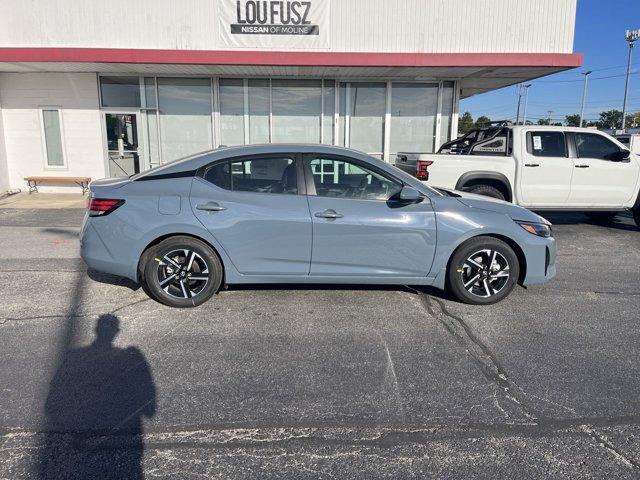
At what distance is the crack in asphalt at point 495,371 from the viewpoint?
2.73m

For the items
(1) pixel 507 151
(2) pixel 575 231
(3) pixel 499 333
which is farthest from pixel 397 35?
(3) pixel 499 333

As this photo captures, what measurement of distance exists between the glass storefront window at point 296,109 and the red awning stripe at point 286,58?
2021 millimetres

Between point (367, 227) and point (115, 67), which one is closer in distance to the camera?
point (367, 227)

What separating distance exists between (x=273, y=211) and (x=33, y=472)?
9.16 feet

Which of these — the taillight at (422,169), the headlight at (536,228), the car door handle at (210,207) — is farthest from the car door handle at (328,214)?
the taillight at (422,169)

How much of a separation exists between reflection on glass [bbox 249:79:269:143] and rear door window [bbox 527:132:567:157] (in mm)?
7093

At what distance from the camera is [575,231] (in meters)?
8.99

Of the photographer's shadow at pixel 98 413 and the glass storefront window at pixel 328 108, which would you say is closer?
the photographer's shadow at pixel 98 413

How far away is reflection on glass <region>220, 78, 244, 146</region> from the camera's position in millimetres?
12648

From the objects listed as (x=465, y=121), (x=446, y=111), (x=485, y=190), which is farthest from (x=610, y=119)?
(x=485, y=190)

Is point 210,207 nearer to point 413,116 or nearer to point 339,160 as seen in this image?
point 339,160

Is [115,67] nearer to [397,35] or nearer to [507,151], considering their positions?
[397,35]

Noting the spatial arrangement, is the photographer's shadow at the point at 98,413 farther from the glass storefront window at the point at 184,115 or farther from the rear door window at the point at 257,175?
the glass storefront window at the point at 184,115

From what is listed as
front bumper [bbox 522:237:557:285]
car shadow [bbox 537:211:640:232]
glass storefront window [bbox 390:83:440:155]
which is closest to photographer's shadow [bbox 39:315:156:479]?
front bumper [bbox 522:237:557:285]
